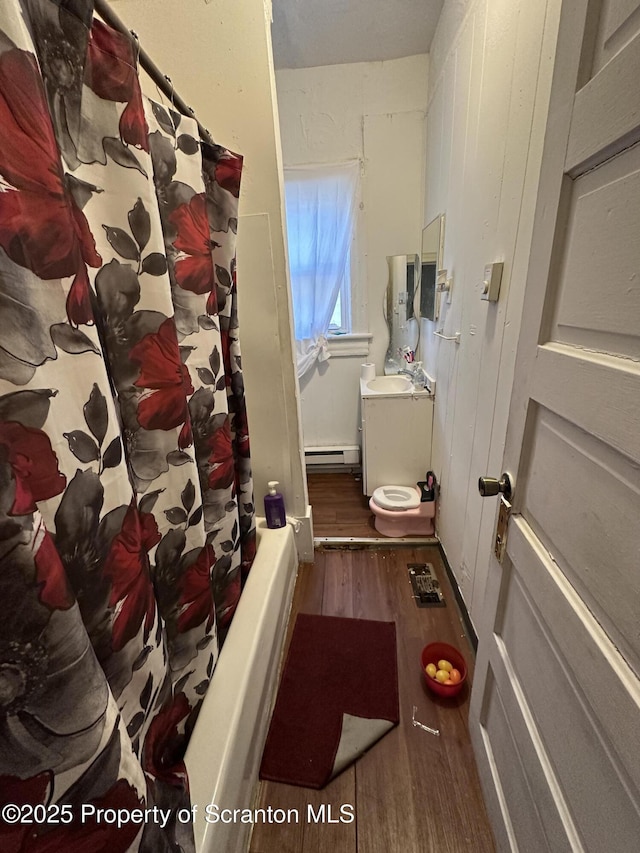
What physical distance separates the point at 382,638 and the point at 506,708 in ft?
2.37

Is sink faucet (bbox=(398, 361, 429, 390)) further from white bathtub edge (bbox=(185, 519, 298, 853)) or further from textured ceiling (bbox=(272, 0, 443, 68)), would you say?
textured ceiling (bbox=(272, 0, 443, 68))

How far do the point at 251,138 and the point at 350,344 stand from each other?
154cm

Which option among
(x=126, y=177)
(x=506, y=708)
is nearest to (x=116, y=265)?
(x=126, y=177)

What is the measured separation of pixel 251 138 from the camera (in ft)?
4.23

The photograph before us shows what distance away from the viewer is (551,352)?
60 cm

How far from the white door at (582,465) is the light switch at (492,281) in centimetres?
51

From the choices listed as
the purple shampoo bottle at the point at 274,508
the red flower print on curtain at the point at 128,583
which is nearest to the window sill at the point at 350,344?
the purple shampoo bottle at the point at 274,508

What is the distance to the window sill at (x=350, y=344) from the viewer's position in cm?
266

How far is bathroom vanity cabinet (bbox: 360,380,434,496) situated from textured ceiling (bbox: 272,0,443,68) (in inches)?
75.9

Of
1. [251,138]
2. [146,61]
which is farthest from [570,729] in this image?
[251,138]

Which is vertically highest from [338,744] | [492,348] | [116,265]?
[116,265]

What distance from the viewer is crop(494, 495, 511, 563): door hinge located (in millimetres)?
777

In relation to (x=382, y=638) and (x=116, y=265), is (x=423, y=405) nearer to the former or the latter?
(x=382, y=638)

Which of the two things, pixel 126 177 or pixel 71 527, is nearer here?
pixel 71 527
